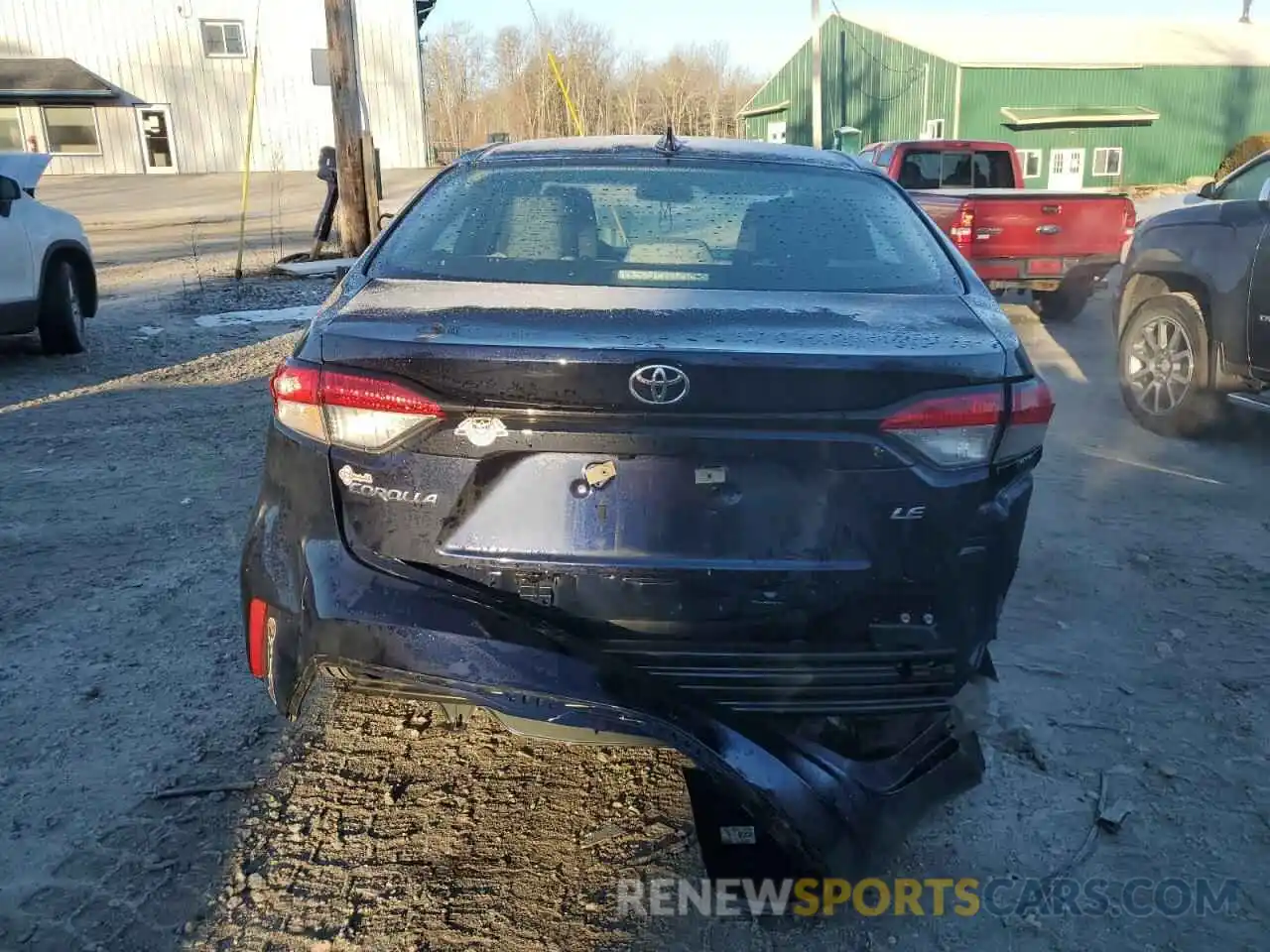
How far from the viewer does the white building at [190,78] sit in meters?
35.2

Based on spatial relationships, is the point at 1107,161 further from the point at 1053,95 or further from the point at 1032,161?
the point at 1053,95

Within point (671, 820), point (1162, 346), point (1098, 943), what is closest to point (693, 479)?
point (671, 820)

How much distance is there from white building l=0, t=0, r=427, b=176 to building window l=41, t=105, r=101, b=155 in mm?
34

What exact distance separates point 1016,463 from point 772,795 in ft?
2.93

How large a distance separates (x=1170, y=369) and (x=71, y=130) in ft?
127

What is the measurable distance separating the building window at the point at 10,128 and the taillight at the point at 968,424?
132 feet

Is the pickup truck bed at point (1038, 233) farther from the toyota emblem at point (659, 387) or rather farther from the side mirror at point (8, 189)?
the toyota emblem at point (659, 387)

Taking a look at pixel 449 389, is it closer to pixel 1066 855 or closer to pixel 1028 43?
pixel 1066 855

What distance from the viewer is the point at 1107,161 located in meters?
34.8

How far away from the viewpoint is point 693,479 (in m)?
2.18

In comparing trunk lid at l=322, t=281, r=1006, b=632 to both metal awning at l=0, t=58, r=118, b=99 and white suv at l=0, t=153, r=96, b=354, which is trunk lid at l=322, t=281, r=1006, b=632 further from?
metal awning at l=0, t=58, r=118, b=99

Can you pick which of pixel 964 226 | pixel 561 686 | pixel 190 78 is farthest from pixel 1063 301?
pixel 190 78

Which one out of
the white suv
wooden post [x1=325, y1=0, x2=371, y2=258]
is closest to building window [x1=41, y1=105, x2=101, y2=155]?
wooden post [x1=325, y1=0, x2=371, y2=258]

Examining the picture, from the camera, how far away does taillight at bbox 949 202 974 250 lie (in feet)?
31.7
